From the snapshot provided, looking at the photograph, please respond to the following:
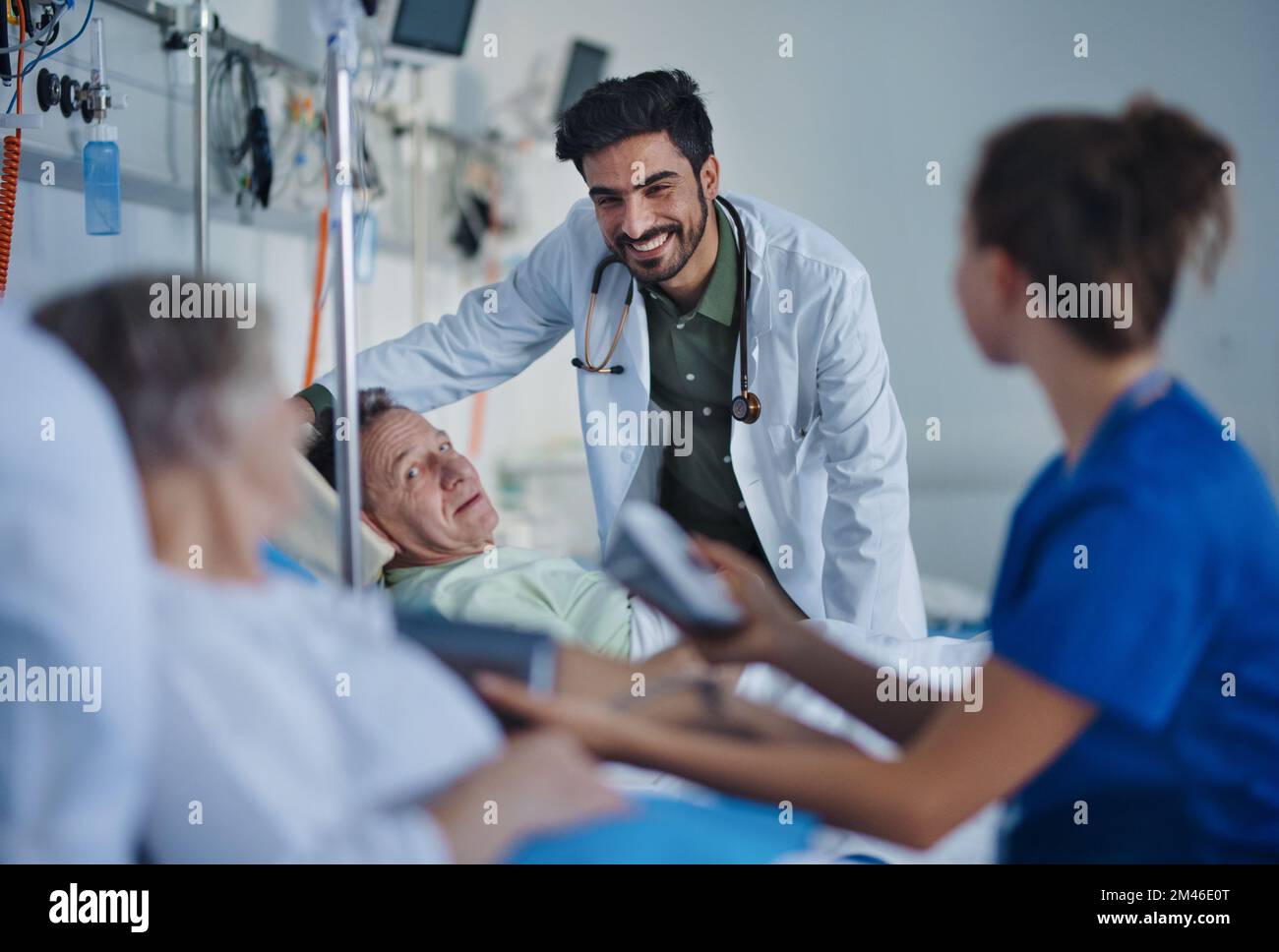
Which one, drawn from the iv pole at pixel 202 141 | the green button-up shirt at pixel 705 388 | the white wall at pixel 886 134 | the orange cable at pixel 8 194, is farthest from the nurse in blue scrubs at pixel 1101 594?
the white wall at pixel 886 134

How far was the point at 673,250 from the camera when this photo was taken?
1672 mm

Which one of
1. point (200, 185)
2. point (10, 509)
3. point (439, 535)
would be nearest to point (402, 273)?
point (200, 185)

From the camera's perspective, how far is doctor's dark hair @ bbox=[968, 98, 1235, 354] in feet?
3.18

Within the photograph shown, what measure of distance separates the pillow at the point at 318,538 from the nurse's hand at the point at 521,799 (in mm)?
600

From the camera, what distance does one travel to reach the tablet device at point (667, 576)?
111cm

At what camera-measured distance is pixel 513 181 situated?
3619 mm

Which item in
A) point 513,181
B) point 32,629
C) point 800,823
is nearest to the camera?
point 32,629

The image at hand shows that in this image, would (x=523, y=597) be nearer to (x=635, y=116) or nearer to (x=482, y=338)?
(x=482, y=338)

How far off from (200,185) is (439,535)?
69 centimetres

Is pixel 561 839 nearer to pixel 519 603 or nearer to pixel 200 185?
pixel 519 603

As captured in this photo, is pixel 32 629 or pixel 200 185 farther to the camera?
pixel 200 185

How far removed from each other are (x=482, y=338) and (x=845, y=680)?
1021mm

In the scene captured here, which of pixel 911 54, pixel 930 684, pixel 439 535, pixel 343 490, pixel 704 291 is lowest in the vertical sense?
pixel 930 684

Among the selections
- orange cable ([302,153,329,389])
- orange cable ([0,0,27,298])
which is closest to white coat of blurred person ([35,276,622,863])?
orange cable ([0,0,27,298])
